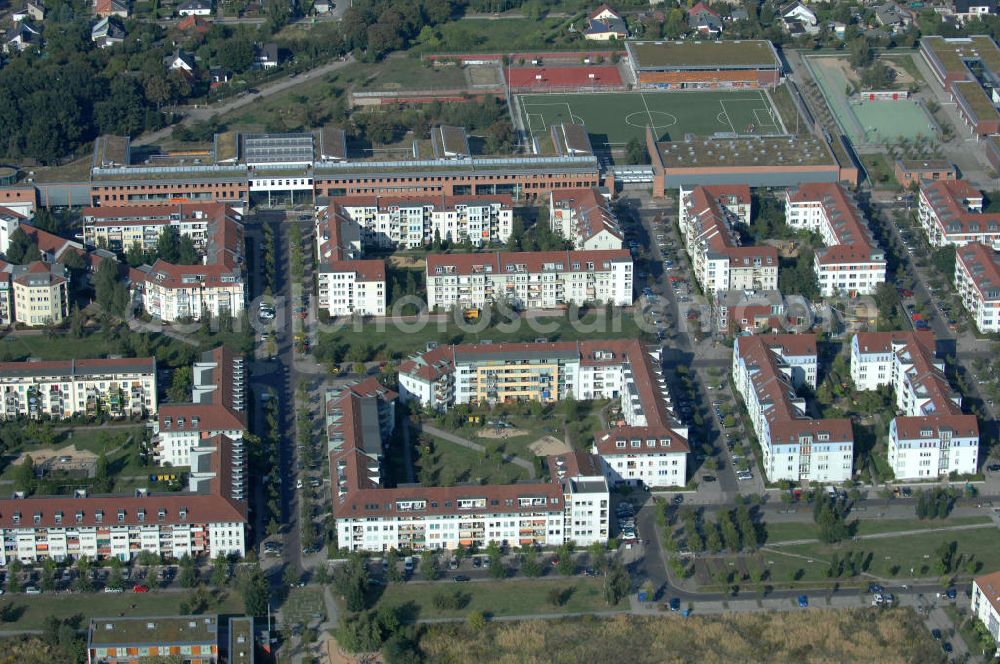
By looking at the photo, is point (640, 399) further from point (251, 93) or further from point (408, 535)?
point (251, 93)

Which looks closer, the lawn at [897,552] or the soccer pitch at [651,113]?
the lawn at [897,552]

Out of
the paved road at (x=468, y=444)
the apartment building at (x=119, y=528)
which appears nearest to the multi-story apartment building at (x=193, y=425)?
the apartment building at (x=119, y=528)

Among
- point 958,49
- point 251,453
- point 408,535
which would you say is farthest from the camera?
point 958,49

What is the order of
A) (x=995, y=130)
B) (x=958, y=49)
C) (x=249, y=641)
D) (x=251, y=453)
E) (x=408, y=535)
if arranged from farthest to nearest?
(x=958, y=49) → (x=995, y=130) → (x=251, y=453) → (x=408, y=535) → (x=249, y=641)

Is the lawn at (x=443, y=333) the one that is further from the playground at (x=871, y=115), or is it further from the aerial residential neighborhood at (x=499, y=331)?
the playground at (x=871, y=115)

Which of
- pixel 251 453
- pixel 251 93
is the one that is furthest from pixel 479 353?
pixel 251 93

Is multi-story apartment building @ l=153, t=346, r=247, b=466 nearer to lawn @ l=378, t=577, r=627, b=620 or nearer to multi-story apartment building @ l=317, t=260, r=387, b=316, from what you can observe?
lawn @ l=378, t=577, r=627, b=620

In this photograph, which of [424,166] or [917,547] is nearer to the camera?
[917,547]

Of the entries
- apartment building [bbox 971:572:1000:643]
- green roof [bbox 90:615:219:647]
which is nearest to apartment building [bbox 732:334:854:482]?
apartment building [bbox 971:572:1000:643]
